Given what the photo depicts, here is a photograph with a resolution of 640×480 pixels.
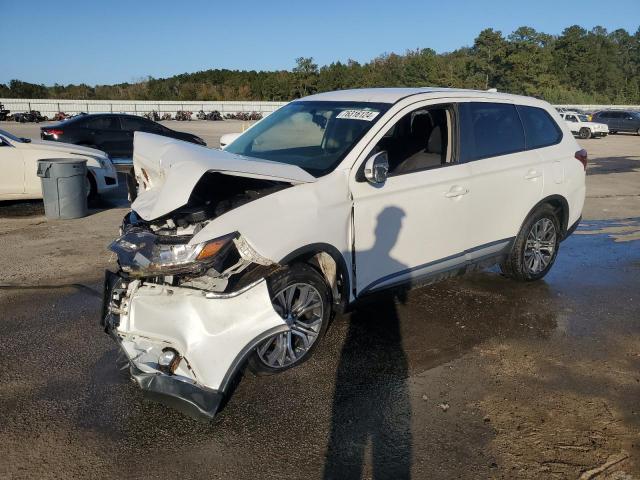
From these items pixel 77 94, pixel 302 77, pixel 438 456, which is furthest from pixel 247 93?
pixel 438 456

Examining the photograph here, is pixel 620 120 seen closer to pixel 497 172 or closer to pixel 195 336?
pixel 497 172

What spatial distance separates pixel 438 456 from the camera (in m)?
2.96

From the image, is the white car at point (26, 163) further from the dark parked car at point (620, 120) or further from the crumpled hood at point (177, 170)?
the dark parked car at point (620, 120)

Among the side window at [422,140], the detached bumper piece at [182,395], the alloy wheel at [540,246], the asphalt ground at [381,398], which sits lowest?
the asphalt ground at [381,398]

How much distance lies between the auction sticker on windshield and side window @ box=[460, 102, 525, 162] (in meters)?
0.94

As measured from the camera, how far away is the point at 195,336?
313cm

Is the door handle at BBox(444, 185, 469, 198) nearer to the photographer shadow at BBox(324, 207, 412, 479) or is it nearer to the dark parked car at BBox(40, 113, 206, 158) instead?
the photographer shadow at BBox(324, 207, 412, 479)

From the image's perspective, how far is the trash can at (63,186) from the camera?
27.7 ft

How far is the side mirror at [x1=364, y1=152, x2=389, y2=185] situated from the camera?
3.85m

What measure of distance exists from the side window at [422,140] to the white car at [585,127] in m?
31.2

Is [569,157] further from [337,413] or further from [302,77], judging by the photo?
[302,77]

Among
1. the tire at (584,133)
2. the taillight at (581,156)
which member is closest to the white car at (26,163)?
the taillight at (581,156)

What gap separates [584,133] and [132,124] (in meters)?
27.9

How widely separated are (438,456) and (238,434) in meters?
1.13
